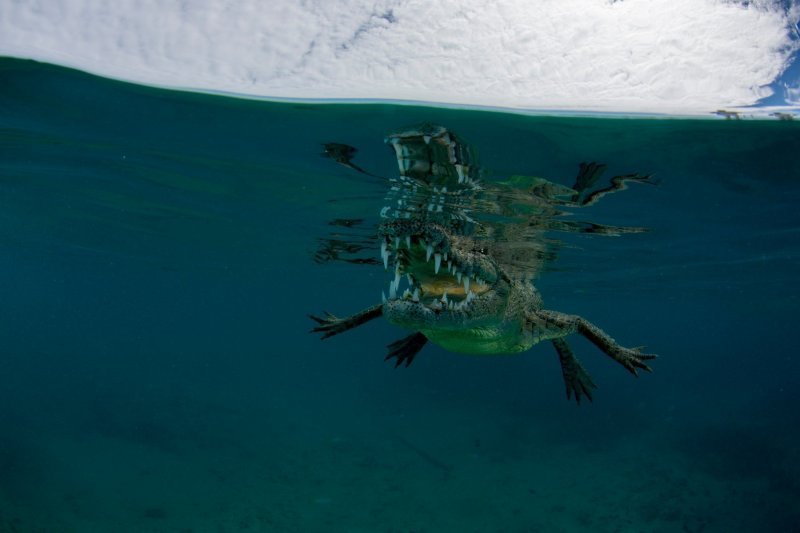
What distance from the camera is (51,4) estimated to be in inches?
219

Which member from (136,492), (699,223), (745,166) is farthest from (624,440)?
(136,492)

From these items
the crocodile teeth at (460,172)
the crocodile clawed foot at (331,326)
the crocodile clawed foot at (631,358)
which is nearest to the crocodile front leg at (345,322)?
the crocodile clawed foot at (331,326)

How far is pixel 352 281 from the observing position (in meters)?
33.4


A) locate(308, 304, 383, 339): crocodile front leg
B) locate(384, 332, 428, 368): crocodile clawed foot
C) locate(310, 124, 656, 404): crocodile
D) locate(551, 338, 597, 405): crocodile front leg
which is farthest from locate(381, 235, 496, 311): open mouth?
locate(551, 338, 597, 405): crocodile front leg

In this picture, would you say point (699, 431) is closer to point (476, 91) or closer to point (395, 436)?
Result: point (395, 436)

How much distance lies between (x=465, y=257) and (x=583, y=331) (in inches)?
122

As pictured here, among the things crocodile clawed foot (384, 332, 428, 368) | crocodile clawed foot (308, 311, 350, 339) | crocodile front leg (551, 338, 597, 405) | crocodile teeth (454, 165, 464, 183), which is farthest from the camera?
crocodile clawed foot (384, 332, 428, 368)

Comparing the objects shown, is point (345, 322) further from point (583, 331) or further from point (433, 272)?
point (583, 331)

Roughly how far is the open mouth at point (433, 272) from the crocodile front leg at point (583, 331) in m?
1.71

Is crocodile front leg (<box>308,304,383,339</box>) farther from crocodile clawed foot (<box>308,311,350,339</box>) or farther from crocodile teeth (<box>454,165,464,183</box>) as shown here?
crocodile teeth (<box>454,165,464,183</box>)

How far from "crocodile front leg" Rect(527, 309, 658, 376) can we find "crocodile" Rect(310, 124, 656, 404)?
15mm

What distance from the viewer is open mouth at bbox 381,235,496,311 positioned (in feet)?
17.4

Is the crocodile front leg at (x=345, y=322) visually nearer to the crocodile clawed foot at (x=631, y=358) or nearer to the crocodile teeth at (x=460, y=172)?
the crocodile teeth at (x=460, y=172)

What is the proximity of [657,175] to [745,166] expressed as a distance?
59.3 inches
